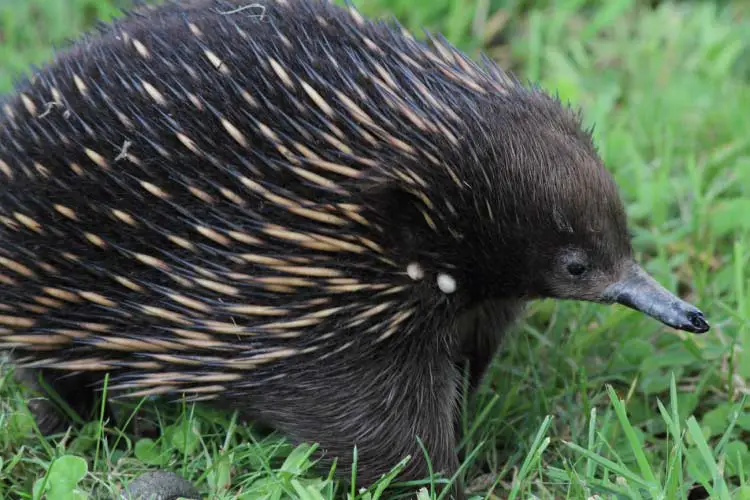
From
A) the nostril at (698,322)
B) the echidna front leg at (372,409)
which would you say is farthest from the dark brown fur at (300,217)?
the nostril at (698,322)

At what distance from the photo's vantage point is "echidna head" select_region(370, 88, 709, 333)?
7.84ft

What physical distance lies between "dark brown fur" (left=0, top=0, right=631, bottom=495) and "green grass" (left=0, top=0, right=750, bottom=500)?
8.3 inches

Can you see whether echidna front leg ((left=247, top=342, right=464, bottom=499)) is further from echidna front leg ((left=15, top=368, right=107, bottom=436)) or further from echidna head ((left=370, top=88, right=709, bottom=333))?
echidna front leg ((left=15, top=368, right=107, bottom=436))

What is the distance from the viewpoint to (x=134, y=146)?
2473mm

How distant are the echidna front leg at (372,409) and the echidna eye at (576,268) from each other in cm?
38

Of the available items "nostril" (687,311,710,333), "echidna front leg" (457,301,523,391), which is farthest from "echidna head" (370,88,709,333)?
"echidna front leg" (457,301,523,391)

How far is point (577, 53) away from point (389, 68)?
232 centimetres

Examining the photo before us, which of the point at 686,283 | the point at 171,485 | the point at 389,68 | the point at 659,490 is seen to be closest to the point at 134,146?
the point at 389,68

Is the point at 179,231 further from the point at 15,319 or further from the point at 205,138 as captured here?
the point at 15,319

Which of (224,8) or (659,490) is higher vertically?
(224,8)

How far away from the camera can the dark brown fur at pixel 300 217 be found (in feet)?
7.92

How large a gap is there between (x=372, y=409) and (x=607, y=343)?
986mm

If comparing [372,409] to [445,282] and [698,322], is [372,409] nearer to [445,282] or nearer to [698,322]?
[445,282]

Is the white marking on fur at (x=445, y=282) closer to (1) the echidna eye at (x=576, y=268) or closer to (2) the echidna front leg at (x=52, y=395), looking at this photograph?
(1) the echidna eye at (x=576, y=268)
